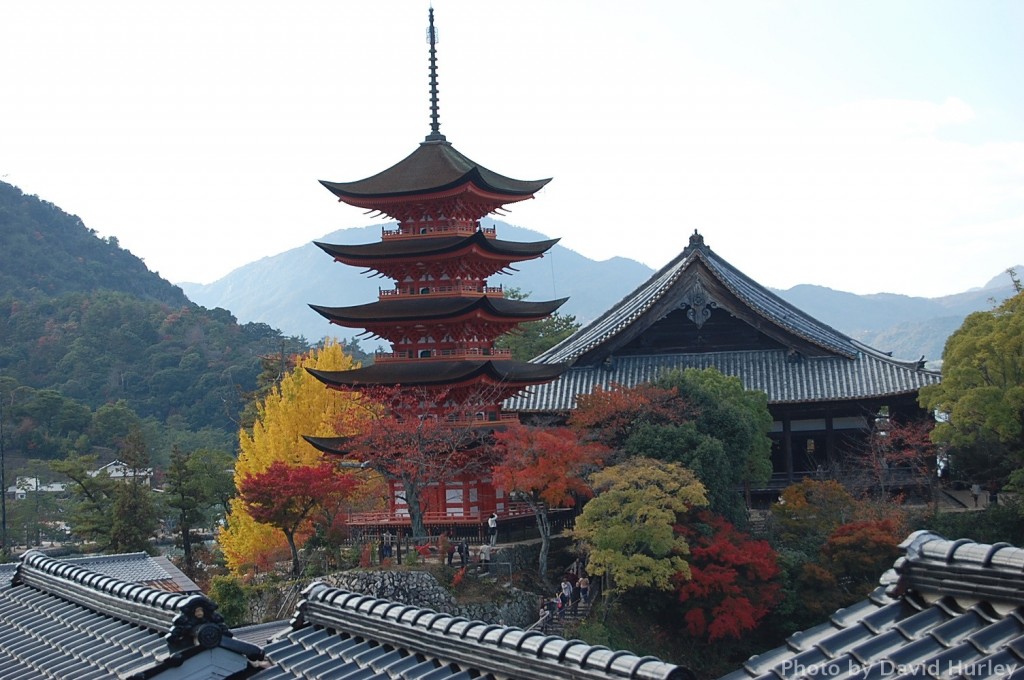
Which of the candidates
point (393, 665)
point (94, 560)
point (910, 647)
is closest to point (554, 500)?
point (94, 560)

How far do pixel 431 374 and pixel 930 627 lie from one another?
77.5ft

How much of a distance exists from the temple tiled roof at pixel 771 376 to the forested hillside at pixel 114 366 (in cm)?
4001

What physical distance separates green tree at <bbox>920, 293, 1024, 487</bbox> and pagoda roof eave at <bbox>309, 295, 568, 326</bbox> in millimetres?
10915

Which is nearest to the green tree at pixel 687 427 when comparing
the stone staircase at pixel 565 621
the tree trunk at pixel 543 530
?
the tree trunk at pixel 543 530

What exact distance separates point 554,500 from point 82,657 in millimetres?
16618

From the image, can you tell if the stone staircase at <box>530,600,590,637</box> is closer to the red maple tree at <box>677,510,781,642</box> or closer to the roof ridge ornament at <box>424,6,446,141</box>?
the red maple tree at <box>677,510,781,642</box>

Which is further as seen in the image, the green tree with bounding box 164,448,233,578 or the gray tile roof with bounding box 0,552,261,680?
the green tree with bounding box 164,448,233,578

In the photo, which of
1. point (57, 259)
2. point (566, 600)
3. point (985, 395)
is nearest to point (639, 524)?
point (566, 600)

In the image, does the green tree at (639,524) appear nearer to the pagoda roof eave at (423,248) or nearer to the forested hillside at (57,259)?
the pagoda roof eave at (423,248)

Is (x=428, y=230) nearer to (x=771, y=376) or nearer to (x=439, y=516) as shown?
(x=439, y=516)

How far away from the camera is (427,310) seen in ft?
96.1

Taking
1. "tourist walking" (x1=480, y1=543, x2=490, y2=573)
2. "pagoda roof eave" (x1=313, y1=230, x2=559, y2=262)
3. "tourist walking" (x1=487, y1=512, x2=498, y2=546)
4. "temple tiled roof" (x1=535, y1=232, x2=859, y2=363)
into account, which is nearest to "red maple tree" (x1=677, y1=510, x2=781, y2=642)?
"tourist walking" (x1=480, y1=543, x2=490, y2=573)

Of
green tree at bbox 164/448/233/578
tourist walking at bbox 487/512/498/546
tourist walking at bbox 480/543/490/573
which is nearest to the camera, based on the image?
tourist walking at bbox 480/543/490/573

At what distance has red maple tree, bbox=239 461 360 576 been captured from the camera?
27.1 metres
